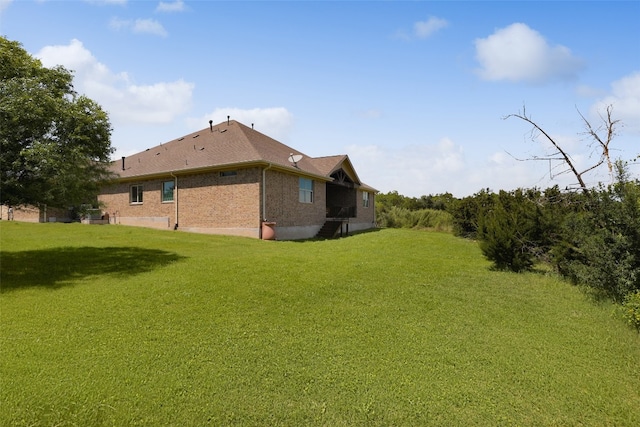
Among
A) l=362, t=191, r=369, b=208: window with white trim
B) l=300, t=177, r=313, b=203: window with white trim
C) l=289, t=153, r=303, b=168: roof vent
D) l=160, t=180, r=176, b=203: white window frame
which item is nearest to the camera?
l=289, t=153, r=303, b=168: roof vent

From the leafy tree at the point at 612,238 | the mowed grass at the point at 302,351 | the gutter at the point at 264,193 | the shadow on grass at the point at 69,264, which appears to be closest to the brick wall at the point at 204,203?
the gutter at the point at 264,193

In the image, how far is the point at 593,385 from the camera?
13.3 ft

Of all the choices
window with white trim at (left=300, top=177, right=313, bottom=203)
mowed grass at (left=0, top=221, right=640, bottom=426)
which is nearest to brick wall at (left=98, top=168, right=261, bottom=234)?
window with white trim at (left=300, top=177, right=313, bottom=203)

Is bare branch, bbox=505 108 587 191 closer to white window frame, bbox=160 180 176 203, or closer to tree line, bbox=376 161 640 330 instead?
tree line, bbox=376 161 640 330

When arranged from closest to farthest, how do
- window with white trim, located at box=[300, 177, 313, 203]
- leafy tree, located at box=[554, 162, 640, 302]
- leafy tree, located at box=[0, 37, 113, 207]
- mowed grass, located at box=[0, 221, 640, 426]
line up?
1. mowed grass, located at box=[0, 221, 640, 426]
2. leafy tree, located at box=[554, 162, 640, 302]
3. leafy tree, located at box=[0, 37, 113, 207]
4. window with white trim, located at box=[300, 177, 313, 203]

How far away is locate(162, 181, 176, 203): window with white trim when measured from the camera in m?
20.3

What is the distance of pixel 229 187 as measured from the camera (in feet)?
58.4

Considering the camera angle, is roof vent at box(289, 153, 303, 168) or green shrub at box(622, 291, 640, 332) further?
roof vent at box(289, 153, 303, 168)

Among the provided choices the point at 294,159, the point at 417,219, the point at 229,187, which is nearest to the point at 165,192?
the point at 229,187

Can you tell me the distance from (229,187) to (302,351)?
569 inches

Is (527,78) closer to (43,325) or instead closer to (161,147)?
(43,325)

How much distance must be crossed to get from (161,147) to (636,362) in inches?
1029

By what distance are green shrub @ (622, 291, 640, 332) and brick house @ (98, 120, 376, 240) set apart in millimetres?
13293

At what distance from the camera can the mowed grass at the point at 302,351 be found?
3.38 m
